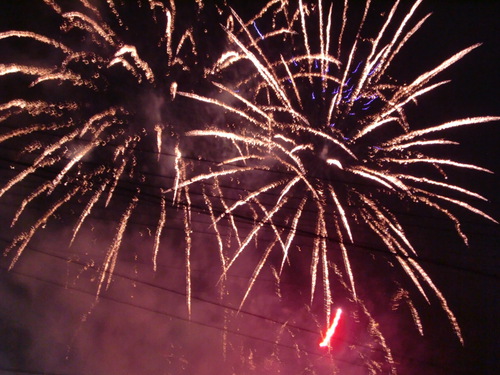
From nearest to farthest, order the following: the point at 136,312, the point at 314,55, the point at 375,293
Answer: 1. the point at 314,55
2. the point at 375,293
3. the point at 136,312

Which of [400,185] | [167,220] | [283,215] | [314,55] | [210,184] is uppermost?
[314,55]

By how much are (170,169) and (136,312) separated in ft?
14.9

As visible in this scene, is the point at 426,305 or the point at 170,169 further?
the point at 426,305

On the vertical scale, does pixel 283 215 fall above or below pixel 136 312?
above

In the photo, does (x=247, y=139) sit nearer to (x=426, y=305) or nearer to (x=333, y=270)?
(x=333, y=270)

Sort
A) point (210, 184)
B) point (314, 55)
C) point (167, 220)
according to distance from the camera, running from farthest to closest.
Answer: point (167, 220), point (210, 184), point (314, 55)

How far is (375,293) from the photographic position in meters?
8.59

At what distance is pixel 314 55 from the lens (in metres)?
6.10

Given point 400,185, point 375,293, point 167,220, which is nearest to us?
point 400,185

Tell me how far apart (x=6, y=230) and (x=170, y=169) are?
4.06 m

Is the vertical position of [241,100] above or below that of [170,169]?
above

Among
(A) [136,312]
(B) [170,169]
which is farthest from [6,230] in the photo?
(B) [170,169]

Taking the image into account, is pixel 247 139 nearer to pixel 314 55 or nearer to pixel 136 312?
pixel 314 55

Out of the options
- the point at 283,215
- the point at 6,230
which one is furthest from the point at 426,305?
the point at 6,230
